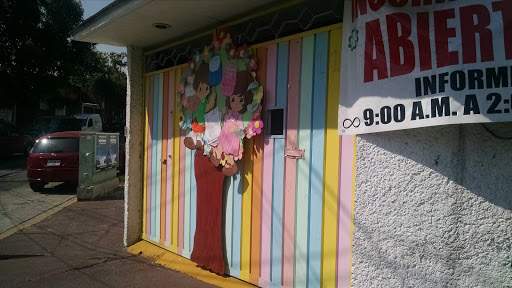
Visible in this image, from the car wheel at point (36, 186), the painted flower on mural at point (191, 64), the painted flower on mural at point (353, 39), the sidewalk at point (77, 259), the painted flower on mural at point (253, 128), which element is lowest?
the sidewalk at point (77, 259)

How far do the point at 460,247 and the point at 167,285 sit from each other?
10.0ft

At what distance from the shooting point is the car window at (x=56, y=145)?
9.51 m

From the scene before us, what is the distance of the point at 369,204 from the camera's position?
100 inches

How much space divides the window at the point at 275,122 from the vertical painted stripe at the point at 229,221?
79 centimetres

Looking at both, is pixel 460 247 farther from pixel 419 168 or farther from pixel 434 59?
pixel 434 59

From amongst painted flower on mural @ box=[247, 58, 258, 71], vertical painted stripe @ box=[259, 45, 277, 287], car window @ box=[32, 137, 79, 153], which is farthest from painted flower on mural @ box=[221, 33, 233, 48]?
car window @ box=[32, 137, 79, 153]

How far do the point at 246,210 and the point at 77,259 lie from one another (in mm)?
2785

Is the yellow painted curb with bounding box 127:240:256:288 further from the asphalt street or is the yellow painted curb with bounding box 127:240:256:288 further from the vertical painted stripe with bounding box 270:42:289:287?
the asphalt street

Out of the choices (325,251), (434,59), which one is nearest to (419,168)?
(434,59)

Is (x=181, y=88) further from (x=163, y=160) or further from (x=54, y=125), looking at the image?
(x=54, y=125)

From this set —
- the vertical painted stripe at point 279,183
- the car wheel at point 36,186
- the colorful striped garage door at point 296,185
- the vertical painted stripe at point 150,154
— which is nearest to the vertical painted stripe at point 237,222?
the colorful striped garage door at point 296,185

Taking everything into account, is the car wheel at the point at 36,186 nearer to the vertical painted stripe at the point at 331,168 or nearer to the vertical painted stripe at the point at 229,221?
the vertical painted stripe at the point at 229,221

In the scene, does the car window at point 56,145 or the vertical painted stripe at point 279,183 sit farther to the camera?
the car window at point 56,145

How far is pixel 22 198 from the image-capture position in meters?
8.91
